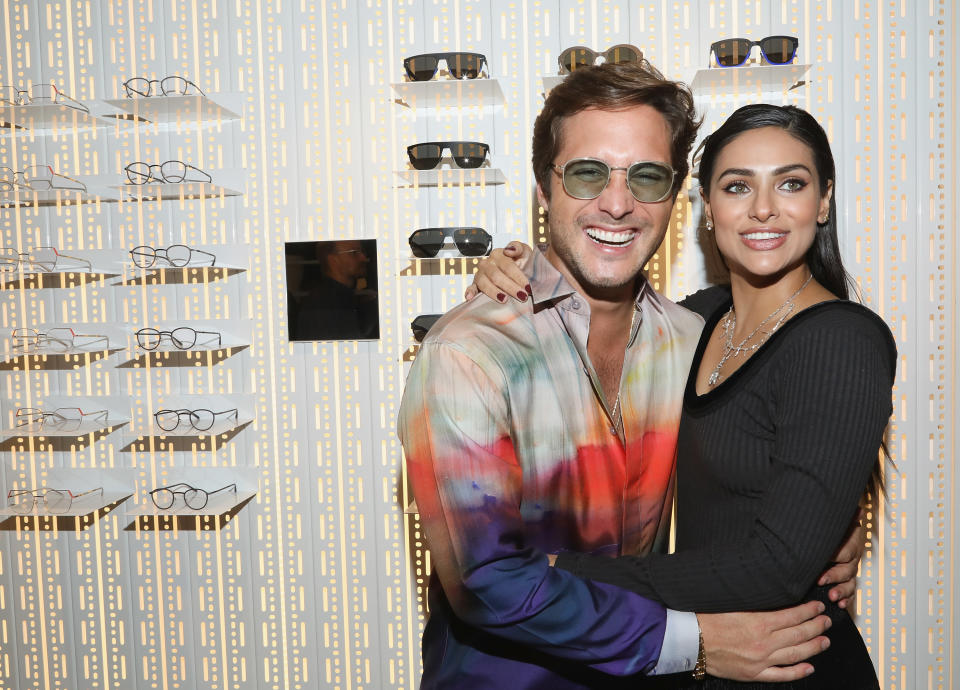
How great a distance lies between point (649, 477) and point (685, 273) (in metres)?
1.29

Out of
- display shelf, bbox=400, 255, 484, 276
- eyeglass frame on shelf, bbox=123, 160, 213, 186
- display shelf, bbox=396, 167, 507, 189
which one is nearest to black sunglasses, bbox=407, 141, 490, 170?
display shelf, bbox=396, 167, 507, 189

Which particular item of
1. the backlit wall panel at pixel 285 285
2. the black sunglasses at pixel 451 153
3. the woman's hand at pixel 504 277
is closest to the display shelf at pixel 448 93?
the backlit wall panel at pixel 285 285

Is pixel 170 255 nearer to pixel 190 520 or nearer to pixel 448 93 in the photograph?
pixel 190 520

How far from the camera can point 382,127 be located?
2.93 metres

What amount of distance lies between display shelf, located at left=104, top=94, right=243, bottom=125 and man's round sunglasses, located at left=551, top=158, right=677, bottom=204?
70.6 inches

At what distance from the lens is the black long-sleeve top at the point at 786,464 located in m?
1.48

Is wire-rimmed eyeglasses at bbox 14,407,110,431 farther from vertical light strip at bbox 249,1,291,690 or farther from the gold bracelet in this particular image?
the gold bracelet

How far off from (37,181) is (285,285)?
1.18 m

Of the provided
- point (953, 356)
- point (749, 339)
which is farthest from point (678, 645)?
point (953, 356)

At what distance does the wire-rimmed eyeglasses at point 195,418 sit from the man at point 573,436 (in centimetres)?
161

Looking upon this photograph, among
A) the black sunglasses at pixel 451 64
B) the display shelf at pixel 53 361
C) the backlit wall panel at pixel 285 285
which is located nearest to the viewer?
the black sunglasses at pixel 451 64

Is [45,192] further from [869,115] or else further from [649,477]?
[869,115]

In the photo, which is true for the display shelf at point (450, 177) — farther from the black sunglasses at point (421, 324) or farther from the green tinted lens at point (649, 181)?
the green tinted lens at point (649, 181)

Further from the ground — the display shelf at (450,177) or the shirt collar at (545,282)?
the display shelf at (450,177)
